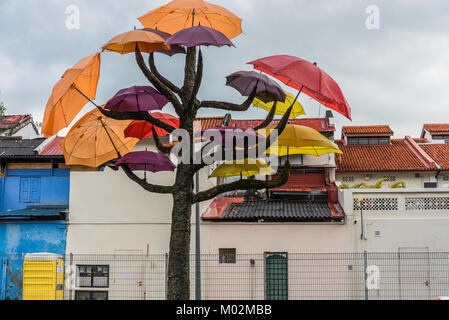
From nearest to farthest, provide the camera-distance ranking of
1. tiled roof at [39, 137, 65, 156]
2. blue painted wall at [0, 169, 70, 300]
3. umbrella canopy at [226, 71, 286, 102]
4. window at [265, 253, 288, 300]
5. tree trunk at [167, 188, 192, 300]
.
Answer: tree trunk at [167, 188, 192, 300] → umbrella canopy at [226, 71, 286, 102] → window at [265, 253, 288, 300] → blue painted wall at [0, 169, 70, 300] → tiled roof at [39, 137, 65, 156]

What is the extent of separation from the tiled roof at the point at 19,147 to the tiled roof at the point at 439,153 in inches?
974

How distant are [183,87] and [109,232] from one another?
7469 mm

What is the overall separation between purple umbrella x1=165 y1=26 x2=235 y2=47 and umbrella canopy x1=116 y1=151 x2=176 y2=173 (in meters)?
3.81

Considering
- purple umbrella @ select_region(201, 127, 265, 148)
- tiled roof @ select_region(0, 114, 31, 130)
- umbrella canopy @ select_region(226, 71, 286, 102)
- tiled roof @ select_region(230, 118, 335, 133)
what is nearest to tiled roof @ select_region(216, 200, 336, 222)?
umbrella canopy @ select_region(226, 71, 286, 102)

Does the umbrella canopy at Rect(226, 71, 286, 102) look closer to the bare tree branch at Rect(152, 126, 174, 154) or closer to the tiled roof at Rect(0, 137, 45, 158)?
the bare tree branch at Rect(152, 126, 174, 154)

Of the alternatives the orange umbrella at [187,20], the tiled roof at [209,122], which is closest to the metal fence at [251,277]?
the orange umbrella at [187,20]

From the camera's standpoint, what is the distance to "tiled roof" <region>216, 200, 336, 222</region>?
54.9ft

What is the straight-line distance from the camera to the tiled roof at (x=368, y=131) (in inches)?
1430

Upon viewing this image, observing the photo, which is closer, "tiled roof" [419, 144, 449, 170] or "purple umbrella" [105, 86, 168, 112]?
"purple umbrella" [105, 86, 168, 112]

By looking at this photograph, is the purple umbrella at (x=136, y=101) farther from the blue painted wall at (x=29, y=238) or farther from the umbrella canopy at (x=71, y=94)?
the blue painted wall at (x=29, y=238)

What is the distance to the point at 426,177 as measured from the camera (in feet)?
109

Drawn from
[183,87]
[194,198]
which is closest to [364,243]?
[194,198]

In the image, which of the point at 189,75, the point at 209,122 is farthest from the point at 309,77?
the point at 209,122
